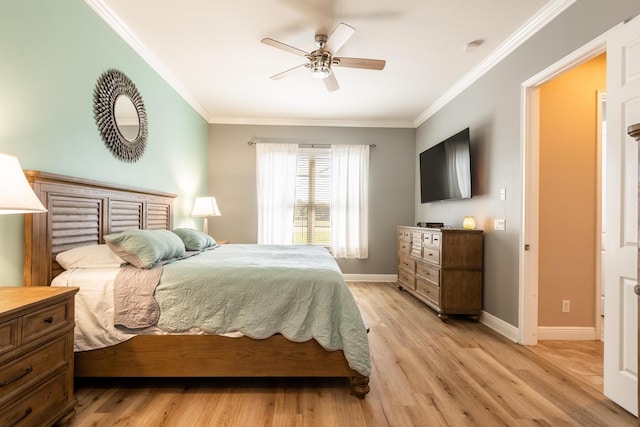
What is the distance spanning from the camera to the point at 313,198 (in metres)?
5.18

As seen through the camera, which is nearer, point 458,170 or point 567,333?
point 567,333

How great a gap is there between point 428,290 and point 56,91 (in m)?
3.80

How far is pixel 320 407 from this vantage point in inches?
68.4

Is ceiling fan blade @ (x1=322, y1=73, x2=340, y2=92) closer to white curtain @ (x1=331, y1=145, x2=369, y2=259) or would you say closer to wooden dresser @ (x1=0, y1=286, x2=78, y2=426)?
white curtain @ (x1=331, y1=145, x2=369, y2=259)

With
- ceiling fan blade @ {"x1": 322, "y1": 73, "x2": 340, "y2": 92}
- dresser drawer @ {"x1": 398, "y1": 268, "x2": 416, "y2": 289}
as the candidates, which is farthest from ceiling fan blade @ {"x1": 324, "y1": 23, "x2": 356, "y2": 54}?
dresser drawer @ {"x1": 398, "y1": 268, "x2": 416, "y2": 289}

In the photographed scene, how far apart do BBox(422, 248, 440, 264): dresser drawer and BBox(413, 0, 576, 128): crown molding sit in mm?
1975

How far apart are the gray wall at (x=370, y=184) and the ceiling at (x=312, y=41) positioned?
80 cm

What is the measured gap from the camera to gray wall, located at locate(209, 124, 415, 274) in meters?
5.06

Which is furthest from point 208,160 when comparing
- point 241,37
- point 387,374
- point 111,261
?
point 387,374

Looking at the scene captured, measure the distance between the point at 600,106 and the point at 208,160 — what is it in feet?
16.2

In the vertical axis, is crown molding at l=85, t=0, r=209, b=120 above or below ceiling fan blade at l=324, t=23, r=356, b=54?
above

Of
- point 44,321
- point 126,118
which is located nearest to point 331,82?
point 126,118

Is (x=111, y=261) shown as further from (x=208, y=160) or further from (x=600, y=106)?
(x=600, y=106)

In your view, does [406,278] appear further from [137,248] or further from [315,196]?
[137,248]
